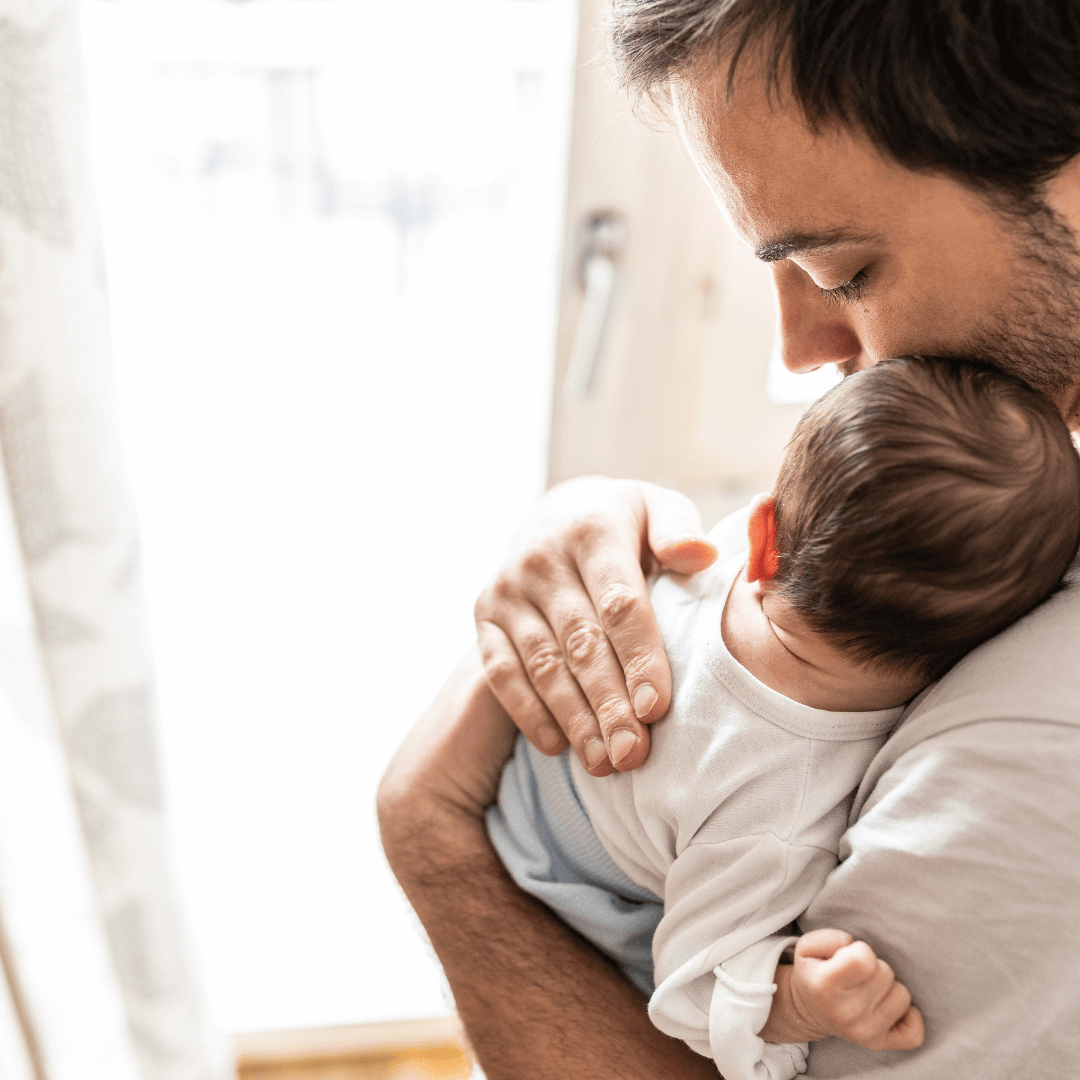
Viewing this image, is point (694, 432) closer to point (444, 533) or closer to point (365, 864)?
point (444, 533)

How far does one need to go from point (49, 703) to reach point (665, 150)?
1.21 meters

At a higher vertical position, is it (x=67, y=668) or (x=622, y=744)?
(x=622, y=744)

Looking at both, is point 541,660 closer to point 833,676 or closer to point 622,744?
point 622,744

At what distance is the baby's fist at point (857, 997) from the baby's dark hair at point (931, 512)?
0.76 ft

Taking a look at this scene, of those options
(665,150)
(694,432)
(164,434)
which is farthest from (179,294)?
(694,432)

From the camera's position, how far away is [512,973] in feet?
3.16

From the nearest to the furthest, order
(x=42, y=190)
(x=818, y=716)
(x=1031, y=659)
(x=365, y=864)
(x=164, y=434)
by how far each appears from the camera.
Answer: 1. (x=1031, y=659)
2. (x=818, y=716)
3. (x=42, y=190)
4. (x=164, y=434)
5. (x=365, y=864)

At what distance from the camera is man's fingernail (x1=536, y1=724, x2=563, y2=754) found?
969 millimetres

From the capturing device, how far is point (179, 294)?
146cm

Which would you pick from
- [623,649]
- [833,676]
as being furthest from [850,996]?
[623,649]

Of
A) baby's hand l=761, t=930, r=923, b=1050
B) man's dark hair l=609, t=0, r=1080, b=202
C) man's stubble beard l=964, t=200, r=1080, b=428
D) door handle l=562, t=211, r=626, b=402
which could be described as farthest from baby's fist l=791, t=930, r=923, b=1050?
door handle l=562, t=211, r=626, b=402

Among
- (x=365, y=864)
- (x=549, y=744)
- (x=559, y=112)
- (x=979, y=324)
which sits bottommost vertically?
(x=365, y=864)

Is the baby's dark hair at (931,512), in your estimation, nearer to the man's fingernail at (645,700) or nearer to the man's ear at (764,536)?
the man's ear at (764,536)

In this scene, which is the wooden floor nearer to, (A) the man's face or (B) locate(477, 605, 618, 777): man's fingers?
(B) locate(477, 605, 618, 777): man's fingers
